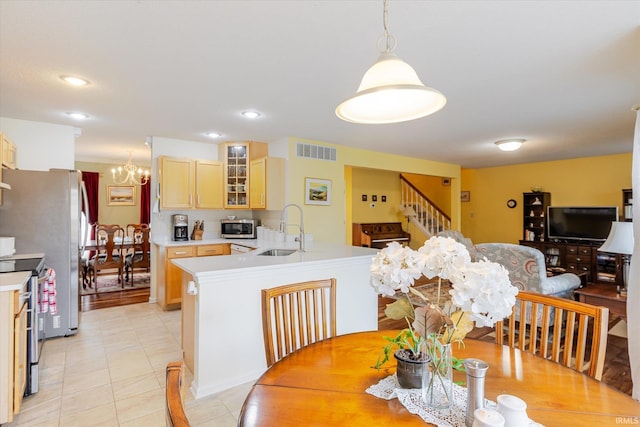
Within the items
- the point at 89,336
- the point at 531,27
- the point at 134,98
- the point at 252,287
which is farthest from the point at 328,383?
A: the point at 89,336

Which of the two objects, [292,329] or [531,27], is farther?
[531,27]

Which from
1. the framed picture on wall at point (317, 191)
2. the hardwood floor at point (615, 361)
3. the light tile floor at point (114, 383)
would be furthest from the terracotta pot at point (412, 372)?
the framed picture on wall at point (317, 191)

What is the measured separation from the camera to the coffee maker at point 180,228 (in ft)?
15.7

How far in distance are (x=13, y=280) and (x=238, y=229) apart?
10.5 feet

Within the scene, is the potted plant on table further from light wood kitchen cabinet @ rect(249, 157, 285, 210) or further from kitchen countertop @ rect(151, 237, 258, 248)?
light wood kitchen cabinet @ rect(249, 157, 285, 210)

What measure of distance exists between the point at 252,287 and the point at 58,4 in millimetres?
2024

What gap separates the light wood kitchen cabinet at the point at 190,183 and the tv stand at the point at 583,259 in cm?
561

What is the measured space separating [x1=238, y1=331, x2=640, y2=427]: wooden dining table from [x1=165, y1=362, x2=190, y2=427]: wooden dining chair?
258mm

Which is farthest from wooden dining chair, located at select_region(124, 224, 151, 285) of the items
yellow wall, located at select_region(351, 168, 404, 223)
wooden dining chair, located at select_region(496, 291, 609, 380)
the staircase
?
the staircase

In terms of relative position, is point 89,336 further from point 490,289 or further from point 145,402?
point 490,289

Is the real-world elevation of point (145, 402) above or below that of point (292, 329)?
below

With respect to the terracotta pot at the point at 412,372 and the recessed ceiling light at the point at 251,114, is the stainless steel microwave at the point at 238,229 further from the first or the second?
the terracotta pot at the point at 412,372

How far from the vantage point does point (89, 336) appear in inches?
136

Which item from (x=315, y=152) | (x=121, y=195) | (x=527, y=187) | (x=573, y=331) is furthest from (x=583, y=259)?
(x=121, y=195)
